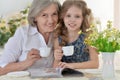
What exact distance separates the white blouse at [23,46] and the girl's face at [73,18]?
0.69 feet

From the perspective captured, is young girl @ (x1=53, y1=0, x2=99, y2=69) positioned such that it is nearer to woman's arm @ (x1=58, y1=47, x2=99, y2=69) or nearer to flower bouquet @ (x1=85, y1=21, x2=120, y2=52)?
woman's arm @ (x1=58, y1=47, x2=99, y2=69)

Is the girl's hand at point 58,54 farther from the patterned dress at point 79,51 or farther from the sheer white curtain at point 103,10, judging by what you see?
the sheer white curtain at point 103,10

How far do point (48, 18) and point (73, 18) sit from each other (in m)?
0.20

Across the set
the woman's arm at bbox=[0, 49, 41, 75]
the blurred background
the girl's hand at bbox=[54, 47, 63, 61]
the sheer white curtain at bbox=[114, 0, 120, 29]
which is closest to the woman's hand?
the woman's arm at bbox=[0, 49, 41, 75]

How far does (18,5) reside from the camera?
3.26 metres

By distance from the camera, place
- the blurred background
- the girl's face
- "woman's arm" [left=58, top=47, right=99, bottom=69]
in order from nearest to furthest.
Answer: "woman's arm" [left=58, top=47, right=99, bottom=69] → the girl's face → the blurred background

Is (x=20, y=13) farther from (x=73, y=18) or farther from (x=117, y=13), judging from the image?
(x=117, y=13)

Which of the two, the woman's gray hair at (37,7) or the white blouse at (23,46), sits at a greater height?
the woman's gray hair at (37,7)

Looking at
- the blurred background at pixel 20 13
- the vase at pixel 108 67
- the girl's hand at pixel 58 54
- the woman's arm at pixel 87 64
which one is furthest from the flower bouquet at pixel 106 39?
the blurred background at pixel 20 13

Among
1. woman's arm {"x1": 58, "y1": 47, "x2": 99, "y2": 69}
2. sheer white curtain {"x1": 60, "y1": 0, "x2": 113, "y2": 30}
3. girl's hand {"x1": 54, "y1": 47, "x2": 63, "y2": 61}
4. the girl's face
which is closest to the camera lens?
woman's arm {"x1": 58, "y1": 47, "x2": 99, "y2": 69}

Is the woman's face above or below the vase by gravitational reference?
above

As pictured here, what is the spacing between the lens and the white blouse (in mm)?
2045

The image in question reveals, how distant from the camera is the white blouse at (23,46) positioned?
2045 millimetres

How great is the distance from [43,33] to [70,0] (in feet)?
1.19
